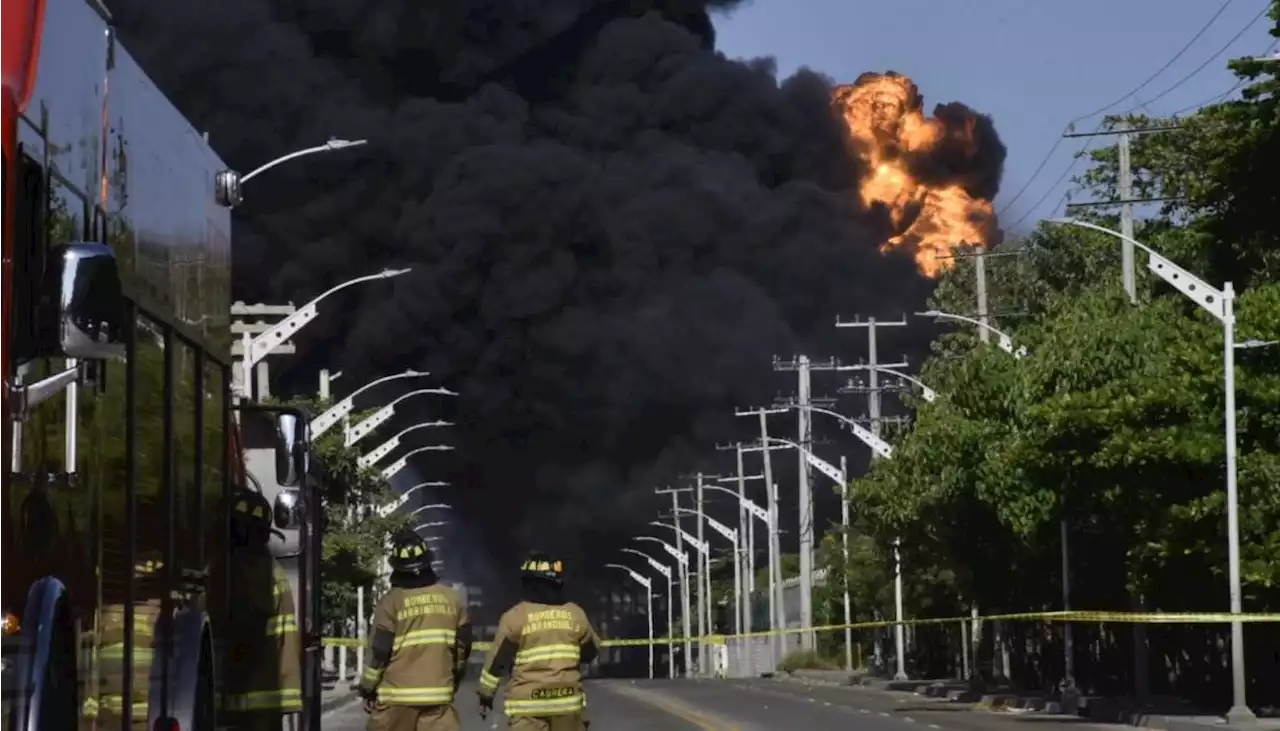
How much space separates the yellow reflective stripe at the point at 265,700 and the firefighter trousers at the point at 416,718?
1283 mm

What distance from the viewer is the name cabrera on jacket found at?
1255 centimetres

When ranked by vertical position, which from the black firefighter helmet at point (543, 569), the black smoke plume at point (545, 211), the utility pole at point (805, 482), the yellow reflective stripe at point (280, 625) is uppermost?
the black smoke plume at point (545, 211)

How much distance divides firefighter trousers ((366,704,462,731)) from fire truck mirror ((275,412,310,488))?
2.35m

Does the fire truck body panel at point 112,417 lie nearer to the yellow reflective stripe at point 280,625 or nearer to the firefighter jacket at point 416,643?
the firefighter jacket at point 416,643

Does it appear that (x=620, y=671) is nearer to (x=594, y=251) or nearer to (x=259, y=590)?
(x=594, y=251)

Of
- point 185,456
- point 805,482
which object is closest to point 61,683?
point 185,456

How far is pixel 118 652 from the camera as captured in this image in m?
9.37

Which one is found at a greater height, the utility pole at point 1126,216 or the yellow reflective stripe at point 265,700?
the utility pole at point 1126,216

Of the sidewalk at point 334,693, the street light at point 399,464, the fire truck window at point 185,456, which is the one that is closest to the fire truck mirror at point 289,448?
the fire truck window at point 185,456

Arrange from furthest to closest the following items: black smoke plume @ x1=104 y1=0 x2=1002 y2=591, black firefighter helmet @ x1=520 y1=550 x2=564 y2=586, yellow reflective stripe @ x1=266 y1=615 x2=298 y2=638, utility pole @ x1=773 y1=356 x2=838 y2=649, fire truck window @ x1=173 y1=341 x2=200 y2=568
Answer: black smoke plume @ x1=104 y1=0 x2=1002 y2=591
utility pole @ x1=773 y1=356 x2=838 y2=649
yellow reflective stripe @ x1=266 y1=615 x2=298 y2=638
black firefighter helmet @ x1=520 y1=550 x2=564 y2=586
fire truck window @ x1=173 y1=341 x2=200 y2=568

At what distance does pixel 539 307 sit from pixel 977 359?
43415mm

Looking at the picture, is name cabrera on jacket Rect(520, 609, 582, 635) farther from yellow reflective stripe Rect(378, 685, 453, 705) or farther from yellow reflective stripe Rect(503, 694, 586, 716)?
yellow reflective stripe Rect(378, 685, 453, 705)

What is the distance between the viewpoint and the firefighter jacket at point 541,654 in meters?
12.6

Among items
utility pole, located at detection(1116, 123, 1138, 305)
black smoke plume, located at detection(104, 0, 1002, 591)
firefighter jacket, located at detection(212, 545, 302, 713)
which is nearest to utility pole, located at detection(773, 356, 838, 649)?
black smoke plume, located at detection(104, 0, 1002, 591)
